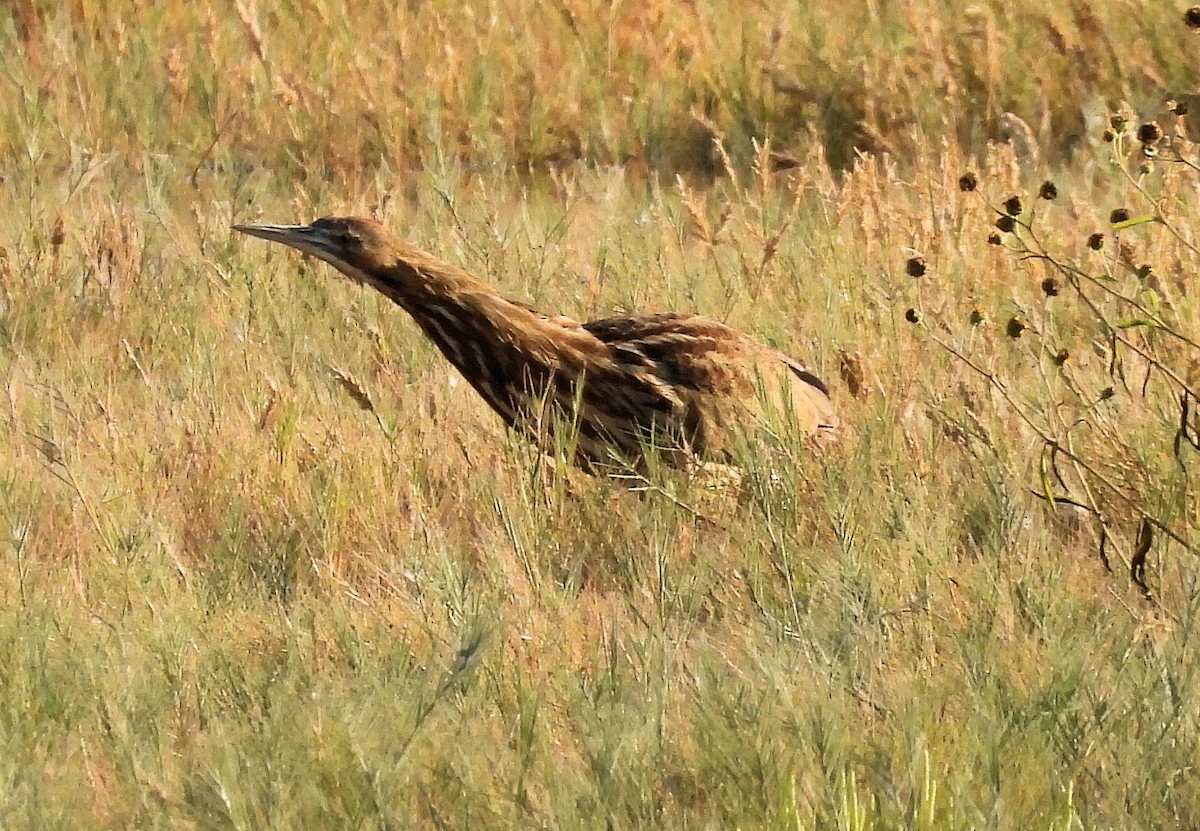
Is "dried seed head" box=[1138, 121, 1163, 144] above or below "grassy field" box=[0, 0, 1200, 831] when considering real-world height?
above

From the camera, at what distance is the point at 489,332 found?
4.67 m

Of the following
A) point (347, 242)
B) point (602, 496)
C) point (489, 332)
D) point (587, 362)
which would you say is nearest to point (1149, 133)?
point (602, 496)

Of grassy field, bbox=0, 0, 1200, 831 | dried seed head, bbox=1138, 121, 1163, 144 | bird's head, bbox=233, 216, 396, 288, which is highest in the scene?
dried seed head, bbox=1138, 121, 1163, 144

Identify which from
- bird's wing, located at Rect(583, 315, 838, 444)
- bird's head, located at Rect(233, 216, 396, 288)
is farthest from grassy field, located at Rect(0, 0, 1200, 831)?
bird's head, located at Rect(233, 216, 396, 288)

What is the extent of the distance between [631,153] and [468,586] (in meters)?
4.65

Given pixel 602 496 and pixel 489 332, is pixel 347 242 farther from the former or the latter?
pixel 602 496

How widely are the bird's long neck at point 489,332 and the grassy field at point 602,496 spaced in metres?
0.16

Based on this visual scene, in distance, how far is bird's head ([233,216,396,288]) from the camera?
472 cm

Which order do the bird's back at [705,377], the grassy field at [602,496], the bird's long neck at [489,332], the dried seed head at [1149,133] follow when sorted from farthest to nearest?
1. the bird's long neck at [489,332]
2. the bird's back at [705,377]
3. the dried seed head at [1149,133]
4. the grassy field at [602,496]

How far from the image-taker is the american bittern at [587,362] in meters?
4.52

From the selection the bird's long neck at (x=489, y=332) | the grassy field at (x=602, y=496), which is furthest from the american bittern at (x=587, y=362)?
the grassy field at (x=602, y=496)

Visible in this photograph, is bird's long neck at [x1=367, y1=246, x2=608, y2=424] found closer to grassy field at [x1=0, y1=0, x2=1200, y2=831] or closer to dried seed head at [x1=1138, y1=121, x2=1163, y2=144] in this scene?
grassy field at [x1=0, y1=0, x2=1200, y2=831]

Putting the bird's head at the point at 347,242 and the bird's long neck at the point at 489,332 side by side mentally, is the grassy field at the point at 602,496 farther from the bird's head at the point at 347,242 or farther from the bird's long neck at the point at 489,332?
the bird's head at the point at 347,242

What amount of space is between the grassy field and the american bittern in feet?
0.49
